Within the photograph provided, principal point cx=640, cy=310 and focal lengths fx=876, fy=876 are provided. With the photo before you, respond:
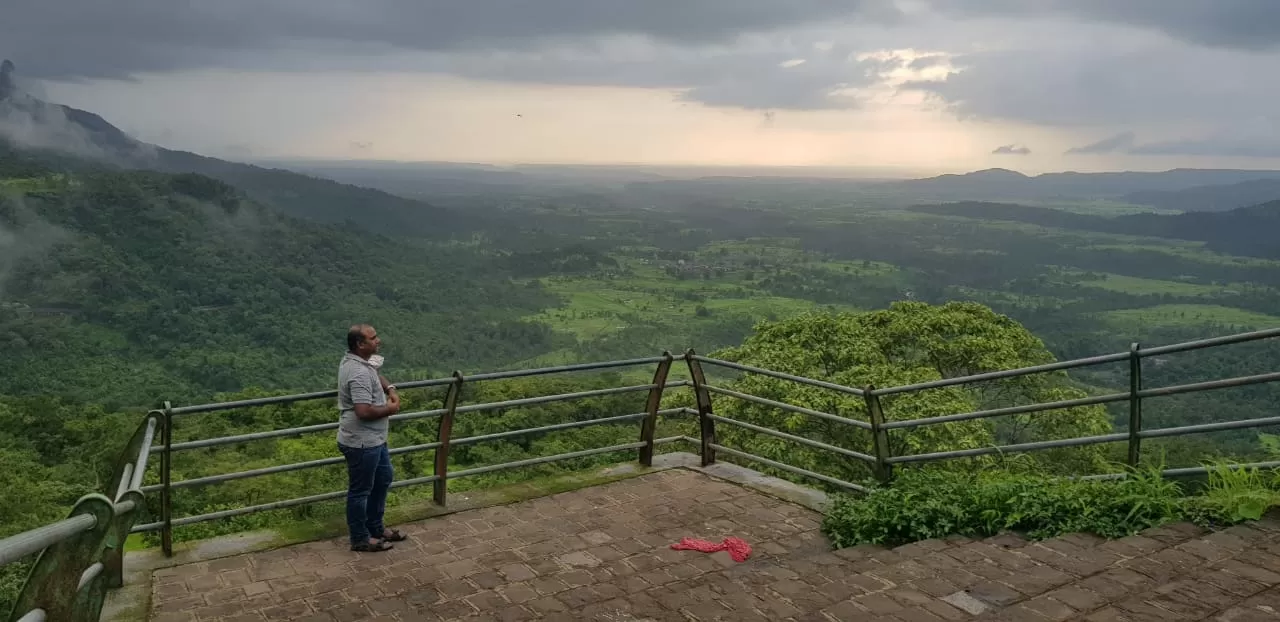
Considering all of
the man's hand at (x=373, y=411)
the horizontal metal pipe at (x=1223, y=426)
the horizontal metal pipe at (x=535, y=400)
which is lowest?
the horizontal metal pipe at (x=535, y=400)

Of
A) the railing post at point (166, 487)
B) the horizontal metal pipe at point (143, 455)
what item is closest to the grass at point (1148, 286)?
the railing post at point (166, 487)

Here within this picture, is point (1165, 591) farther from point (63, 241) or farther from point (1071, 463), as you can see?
point (63, 241)

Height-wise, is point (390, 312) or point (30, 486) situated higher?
point (30, 486)

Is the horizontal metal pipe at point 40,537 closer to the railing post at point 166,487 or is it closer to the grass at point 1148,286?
the railing post at point 166,487

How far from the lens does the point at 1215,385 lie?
4465 mm

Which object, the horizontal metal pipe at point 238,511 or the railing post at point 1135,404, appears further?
the horizontal metal pipe at point 238,511

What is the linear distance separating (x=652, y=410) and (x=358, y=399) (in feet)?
7.90

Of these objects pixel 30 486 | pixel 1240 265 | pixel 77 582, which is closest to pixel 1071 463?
pixel 77 582

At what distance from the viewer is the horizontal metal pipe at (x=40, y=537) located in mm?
1846

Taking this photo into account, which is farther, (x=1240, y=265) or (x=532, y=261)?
(x=532, y=261)

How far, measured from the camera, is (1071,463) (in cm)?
1542

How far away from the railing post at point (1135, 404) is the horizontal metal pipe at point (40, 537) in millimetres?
4652

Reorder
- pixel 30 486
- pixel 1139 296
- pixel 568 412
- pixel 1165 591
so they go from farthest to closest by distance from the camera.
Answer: pixel 1139 296
pixel 568 412
pixel 30 486
pixel 1165 591

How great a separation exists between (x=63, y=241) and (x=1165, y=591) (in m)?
117
